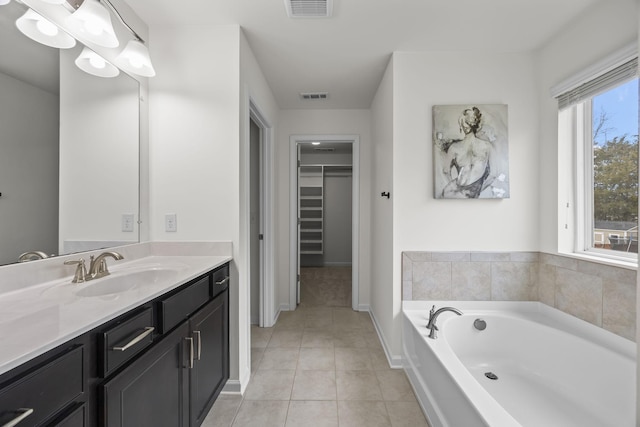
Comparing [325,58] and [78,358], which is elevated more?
[325,58]

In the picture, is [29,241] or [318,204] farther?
[318,204]

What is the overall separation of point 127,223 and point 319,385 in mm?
1633

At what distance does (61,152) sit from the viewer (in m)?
1.28

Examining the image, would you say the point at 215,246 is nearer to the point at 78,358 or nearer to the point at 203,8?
the point at 78,358

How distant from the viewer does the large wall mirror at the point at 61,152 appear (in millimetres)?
1083

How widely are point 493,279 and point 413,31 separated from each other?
189 centimetres

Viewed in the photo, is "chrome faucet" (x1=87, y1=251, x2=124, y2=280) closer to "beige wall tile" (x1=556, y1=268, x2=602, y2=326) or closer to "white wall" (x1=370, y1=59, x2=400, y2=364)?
"white wall" (x1=370, y1=59, x2=400, y2=364)

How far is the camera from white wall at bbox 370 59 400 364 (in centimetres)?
218

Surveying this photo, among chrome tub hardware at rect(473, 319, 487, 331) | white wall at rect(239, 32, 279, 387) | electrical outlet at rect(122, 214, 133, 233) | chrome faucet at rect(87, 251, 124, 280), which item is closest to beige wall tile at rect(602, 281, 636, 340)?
chrome tub hardware at rect(473, 319, 487, 331)

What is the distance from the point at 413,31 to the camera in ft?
6.17

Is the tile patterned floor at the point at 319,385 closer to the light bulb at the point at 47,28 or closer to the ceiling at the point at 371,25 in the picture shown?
the light bulb at the point at 47,28

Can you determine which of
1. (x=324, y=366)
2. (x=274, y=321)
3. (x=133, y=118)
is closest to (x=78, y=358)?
(x=133, y=118)

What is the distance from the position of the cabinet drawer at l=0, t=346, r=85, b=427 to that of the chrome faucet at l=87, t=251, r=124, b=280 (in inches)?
25.3

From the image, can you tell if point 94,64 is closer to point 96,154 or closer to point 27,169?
point 96,154
